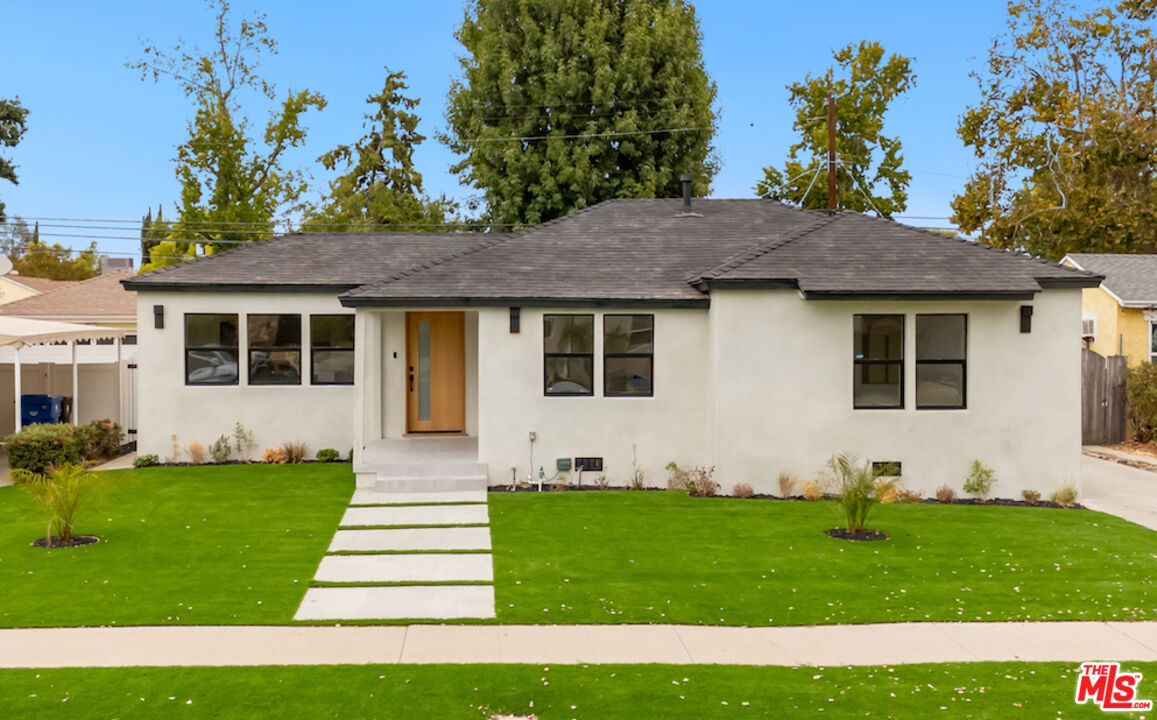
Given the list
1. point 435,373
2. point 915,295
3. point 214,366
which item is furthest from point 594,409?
point 214,366

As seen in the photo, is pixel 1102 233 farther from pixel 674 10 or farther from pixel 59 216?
pixel 59 216

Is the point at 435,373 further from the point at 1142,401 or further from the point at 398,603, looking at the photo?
the point at 1142,401

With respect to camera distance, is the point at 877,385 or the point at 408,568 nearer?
the point at 408,568

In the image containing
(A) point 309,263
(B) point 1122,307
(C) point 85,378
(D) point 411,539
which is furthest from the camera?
(B) point 1122,307

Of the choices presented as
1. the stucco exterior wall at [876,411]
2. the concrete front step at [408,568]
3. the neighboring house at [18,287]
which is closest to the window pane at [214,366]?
the concrete front step at [408,568]

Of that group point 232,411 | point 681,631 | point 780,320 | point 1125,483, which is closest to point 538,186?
point 232,411

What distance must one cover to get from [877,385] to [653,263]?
4145 millimetres

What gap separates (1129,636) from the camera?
7.91 metres

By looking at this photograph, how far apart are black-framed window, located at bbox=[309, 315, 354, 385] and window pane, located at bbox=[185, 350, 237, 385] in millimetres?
1410

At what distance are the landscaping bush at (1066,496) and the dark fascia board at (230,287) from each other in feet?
39.6

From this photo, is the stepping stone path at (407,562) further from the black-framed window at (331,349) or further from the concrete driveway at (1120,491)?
the concrete driveway at (1120,491)

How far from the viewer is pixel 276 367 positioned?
1725 centimetres

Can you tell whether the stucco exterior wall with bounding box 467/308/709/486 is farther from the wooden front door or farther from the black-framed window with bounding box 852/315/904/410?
the wooden front door

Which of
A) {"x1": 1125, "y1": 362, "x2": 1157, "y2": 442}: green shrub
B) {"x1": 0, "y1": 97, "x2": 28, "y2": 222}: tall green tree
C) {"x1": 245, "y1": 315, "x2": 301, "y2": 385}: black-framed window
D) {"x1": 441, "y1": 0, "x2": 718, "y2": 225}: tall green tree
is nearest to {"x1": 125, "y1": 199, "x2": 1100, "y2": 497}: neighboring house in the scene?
{"x1": 245, "y1": 315, "x2": 301, "y2": 385}: black-framed window
